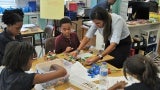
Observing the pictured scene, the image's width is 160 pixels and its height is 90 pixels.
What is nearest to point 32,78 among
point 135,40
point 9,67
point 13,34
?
point 9,67

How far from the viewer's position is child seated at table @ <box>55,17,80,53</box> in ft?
9.29

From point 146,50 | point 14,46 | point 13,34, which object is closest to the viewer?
point 14,46

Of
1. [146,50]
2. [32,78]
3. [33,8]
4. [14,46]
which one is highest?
[33,8]

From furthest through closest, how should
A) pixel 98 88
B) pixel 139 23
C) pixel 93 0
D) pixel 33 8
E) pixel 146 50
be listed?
pixel 93 0
pixel 33 8
pixel 146 50
pixel 139 23
pixel 98 88

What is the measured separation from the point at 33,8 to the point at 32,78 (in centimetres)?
410

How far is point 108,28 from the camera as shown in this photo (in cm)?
259

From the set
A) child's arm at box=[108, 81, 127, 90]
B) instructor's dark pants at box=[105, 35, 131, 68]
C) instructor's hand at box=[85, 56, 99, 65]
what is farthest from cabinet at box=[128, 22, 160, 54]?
child's arm at box=[108, 81, 127, 90]

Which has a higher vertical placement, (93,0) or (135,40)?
(93,0)

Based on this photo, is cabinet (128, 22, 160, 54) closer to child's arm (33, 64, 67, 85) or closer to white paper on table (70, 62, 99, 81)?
white paper on table (70, 62, 99, 81)

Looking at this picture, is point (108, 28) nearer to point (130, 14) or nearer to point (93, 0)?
point (130, 14)

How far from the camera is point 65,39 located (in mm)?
2926

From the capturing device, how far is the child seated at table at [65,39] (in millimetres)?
2832

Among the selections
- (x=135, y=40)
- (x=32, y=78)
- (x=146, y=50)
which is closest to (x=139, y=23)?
(x=135, y=40)

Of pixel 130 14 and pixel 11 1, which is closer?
pixel 130 14
